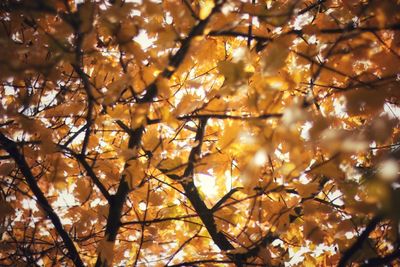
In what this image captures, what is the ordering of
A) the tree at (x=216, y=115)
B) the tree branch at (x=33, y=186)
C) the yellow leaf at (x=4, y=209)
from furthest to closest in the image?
the yellow leaf at (x=4, y=209), the tree branch at (x=33, y=186), the tree at (x=216, y=115)

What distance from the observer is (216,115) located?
5.19 feet

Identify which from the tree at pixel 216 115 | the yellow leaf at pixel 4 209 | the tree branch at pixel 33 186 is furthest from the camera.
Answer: the yellow leaf at pixel 4 209

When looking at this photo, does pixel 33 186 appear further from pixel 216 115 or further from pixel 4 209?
pixel 216 115

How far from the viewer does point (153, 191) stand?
8.68 feet

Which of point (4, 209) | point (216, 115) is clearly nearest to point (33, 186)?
point (4, 209)

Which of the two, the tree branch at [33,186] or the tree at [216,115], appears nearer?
the tree at [216,115]

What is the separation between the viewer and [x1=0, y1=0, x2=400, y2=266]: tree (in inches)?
52.2

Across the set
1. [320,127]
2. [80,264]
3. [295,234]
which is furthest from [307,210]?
[80,264]

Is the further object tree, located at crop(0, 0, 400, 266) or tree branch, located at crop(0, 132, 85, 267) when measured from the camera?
tree branch, located at crop(0, 132, 85, 267)

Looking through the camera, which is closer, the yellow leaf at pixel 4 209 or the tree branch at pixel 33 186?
the tree branch at pixel 33 186

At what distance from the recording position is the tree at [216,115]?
1327 millimetres

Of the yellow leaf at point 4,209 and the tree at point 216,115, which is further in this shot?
the yellow leaf at point 4,209

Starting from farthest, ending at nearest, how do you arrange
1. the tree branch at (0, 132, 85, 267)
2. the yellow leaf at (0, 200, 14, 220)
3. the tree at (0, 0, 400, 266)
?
the yellow leaf at (0, 200, 14, 220) < the tree branch at (0, 132, 85, 267) < the tree at (0, 0, 400, 266)

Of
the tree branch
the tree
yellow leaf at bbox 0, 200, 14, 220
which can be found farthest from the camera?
yellow leaf at bbox 0, 200, 14, 220
